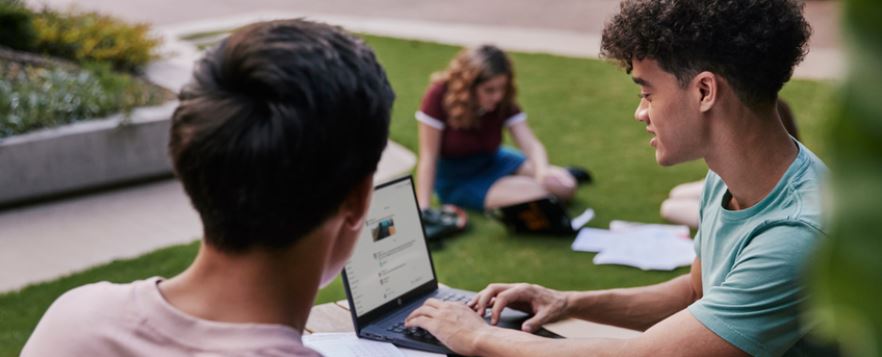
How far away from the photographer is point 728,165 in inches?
87.4

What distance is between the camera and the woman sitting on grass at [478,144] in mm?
6129

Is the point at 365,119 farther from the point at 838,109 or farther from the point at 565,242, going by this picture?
the point at 565,242

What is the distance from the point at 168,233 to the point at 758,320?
481 cm

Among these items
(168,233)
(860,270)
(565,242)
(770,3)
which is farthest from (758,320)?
(168,233)

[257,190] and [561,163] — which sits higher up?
[257,190]

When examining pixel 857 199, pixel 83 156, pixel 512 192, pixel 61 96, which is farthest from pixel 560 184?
pixel 857 199

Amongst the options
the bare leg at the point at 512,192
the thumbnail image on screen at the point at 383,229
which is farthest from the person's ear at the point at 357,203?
the bare leg at the point at 512,192

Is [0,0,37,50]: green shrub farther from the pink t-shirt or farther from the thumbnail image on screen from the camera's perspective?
the pink t-shirt

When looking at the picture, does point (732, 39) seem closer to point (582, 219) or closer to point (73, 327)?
point (73, 327)

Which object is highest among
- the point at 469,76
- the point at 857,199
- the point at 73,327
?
the point at 857,199

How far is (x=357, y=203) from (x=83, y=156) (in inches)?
238

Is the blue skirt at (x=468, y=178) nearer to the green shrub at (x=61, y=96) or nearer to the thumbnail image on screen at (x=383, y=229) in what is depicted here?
the green shrub at (x=61, y=96)

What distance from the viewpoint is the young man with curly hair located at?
2043 mm

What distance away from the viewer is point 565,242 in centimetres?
596
